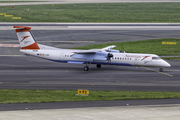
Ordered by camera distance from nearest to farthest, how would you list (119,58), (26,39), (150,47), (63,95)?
(63,95), (119,58), (26,39), (150,47)

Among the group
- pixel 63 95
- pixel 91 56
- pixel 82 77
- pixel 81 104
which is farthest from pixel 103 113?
pixel 91 56

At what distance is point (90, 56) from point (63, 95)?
14691 mm

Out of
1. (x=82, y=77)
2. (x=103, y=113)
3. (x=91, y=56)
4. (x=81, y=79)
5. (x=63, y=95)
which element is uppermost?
(x=91, y=56)

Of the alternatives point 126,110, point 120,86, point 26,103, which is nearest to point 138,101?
point 126,110

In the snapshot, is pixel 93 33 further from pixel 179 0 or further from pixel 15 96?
pixel 179 0

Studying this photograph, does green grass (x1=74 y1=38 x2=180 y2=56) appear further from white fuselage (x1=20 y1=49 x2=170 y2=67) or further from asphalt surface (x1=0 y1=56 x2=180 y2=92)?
white fuselage (x1=20 y1=49 x2=170 y2=67)

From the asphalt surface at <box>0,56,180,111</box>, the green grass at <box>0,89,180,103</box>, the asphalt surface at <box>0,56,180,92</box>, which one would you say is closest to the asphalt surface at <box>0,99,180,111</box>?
the asphalt surface at <box>0,56,180,111</box>

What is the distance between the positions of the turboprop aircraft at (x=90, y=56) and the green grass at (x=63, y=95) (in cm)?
1207

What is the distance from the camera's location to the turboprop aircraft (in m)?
41.0

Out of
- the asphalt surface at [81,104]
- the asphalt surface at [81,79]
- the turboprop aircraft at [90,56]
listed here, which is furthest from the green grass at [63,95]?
the turboprop aircraft at [90,56]

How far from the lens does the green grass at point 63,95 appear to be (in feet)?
85.9

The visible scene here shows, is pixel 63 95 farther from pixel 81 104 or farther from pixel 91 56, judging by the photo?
pixel 91 56

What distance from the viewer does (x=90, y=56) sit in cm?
4184

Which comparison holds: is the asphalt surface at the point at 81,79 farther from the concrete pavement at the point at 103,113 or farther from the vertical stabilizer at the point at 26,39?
the vertical stabilizer at the point at 26,39
